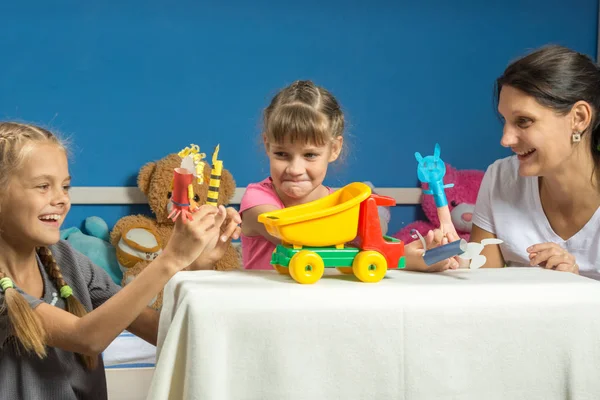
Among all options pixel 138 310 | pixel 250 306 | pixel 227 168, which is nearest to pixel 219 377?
pixel 250 306

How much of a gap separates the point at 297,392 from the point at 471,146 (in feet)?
7.23

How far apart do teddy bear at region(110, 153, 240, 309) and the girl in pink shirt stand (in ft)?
3.09

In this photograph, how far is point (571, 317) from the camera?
1186 millimetres

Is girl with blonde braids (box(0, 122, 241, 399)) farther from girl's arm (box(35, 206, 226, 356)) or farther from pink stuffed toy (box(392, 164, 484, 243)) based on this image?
pink stuffed toy (box(392, 164, 484, 243))

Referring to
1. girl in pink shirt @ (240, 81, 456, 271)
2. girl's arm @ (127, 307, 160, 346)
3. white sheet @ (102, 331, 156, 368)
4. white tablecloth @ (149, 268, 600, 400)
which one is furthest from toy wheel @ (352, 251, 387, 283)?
white sheet @ (102, 331, 156, 368)

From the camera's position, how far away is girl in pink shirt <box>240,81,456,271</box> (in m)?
1.67

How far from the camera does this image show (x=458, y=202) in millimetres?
2947

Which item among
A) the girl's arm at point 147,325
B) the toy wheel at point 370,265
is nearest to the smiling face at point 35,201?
the girl's arm at point 147,325

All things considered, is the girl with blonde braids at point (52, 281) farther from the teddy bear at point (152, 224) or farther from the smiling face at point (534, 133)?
the teddy bear at point (152, 224)

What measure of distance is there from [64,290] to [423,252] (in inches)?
27.1

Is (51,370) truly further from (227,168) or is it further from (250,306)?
(227,168)

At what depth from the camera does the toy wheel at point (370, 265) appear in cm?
124

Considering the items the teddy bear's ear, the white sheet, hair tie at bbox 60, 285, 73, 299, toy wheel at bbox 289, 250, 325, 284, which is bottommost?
the white sheet

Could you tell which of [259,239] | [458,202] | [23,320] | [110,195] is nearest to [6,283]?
[23,320]
